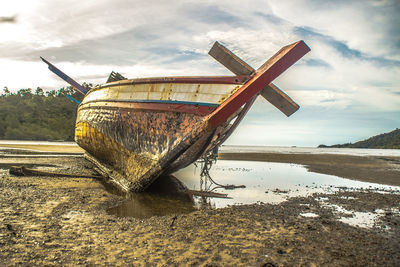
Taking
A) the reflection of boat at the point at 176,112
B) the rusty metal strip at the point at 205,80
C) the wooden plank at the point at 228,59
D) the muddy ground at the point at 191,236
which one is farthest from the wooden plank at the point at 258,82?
the muddy ground at the point at 191,236

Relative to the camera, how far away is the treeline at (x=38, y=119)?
50.8 meters

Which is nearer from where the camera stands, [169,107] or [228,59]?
[169,107]

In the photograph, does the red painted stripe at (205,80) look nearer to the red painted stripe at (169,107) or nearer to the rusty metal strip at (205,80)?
the rusty metal strip at (205,80)

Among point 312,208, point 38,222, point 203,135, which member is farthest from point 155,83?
point 312,208

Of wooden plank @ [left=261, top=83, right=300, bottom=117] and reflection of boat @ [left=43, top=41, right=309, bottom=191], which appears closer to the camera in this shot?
reflection of boat @ [left=43, top=41, right=309, bottom=191]

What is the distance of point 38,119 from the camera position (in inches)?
2243

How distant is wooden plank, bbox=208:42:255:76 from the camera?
6.13 meters

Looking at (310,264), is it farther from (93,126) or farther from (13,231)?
(93,126)

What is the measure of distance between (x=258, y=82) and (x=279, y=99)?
1.67m

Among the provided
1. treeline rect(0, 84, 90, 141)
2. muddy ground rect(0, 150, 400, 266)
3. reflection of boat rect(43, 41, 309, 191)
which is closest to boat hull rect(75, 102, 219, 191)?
reflection of boat rect(43, 41, 309, 191)

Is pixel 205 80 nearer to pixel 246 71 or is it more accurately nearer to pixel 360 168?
A: pixel 246 71

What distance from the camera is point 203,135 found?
536 centimetres

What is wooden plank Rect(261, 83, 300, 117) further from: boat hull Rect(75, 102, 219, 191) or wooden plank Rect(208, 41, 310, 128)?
boat hull Rect(75, 102, 219, 191)

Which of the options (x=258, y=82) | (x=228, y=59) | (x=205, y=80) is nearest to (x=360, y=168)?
(x=228, y=59)
